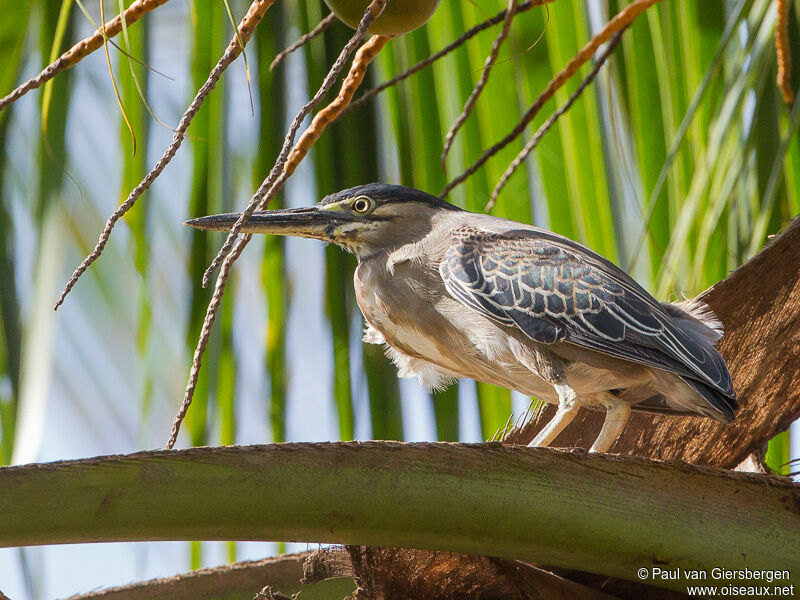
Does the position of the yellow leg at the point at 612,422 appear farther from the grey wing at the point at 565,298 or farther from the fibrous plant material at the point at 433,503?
the fibrous plant material at the point at 433,503

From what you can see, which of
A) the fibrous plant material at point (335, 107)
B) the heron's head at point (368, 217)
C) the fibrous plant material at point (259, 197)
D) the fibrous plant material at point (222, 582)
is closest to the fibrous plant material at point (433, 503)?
the fibrous plant material at point (259, 197)

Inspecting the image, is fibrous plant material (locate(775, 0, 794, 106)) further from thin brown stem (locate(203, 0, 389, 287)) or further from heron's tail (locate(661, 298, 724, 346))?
thin brown stem (locate(203, 0, 389, 287))

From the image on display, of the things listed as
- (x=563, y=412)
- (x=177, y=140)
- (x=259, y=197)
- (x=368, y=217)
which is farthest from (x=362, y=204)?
(x=177, y=140)

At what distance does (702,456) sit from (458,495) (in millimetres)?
1026

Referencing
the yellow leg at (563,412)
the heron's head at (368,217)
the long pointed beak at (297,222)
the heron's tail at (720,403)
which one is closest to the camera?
the heron's tail at (720,403)

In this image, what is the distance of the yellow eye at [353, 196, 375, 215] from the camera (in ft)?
7.81

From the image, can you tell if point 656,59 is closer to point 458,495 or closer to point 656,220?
point 656,220

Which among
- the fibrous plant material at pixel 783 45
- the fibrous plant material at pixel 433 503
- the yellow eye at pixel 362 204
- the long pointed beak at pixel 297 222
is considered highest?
the fibrous plant material at pixel 783 45

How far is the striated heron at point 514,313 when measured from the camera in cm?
214

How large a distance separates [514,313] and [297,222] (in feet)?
1.76

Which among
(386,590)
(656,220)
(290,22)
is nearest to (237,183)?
(290,22)

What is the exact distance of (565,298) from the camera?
7.21 ft

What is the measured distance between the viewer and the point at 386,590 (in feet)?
4.71

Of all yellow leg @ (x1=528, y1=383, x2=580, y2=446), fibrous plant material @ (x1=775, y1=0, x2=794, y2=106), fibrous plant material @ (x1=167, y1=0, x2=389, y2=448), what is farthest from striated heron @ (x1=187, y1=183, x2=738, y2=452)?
fibrous plant material @ (x1=167, y1=0, x2=389, y2=448)
